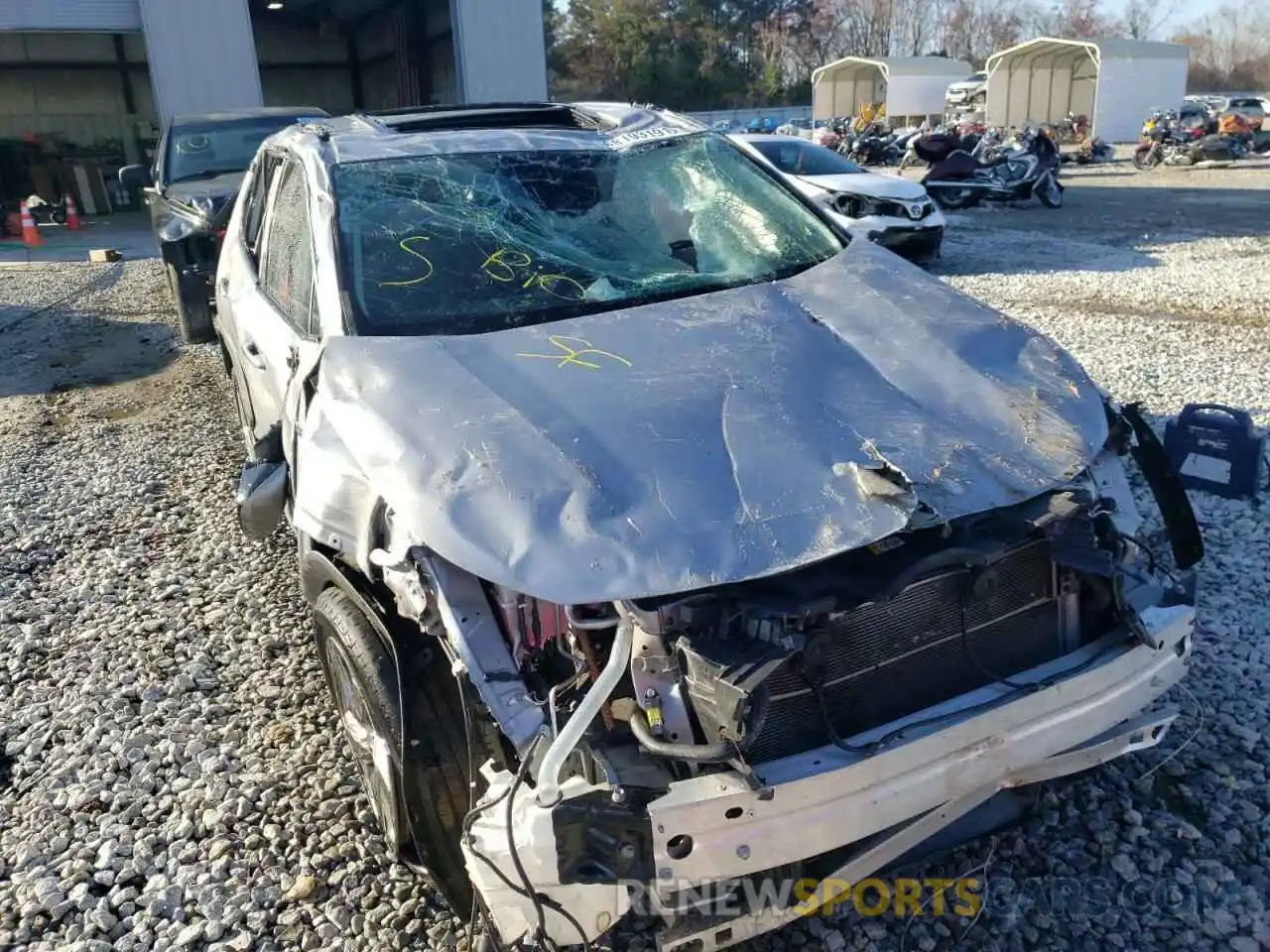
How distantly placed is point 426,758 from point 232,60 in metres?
18.0

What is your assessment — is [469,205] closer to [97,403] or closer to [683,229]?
[683,229]

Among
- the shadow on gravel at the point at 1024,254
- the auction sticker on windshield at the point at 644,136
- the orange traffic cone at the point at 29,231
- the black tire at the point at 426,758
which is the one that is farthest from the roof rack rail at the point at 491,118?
the orange traffic cone at the point at 29,231

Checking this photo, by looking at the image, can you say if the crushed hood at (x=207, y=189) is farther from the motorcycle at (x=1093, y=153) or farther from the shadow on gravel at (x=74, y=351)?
the motorcycle at (x=1093, y=153)

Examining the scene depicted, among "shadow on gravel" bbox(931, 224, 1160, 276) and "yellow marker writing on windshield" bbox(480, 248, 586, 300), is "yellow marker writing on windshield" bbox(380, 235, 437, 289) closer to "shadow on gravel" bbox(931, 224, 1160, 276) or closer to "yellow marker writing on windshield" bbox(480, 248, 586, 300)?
"yellow marker writing on windshield" bbox(480, 248, 586, 300)

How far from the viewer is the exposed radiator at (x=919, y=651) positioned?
2.21m

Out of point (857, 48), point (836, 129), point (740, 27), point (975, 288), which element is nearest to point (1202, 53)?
point (857, 48)

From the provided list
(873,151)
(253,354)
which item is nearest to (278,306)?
(253,354)

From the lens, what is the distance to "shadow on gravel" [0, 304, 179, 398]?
319 inches

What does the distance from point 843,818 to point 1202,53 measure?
300 feet

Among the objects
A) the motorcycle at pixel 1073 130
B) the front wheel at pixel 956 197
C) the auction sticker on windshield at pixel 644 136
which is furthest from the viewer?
the motorcycle at pixel 1073 130

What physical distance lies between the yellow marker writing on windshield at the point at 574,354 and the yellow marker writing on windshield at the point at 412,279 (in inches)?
21.8

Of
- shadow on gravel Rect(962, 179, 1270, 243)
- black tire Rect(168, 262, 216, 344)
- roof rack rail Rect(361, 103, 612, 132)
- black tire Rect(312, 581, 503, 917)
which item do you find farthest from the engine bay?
shadow on gravel Rect(962, 179, 1270, 243)

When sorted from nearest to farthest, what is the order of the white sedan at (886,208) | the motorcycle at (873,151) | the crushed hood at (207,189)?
the crushed hood at (207,189)
the white sedan at (886,208)
the motorcycle at (873,151)

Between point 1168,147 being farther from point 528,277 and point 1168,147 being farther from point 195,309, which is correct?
point 528,277
